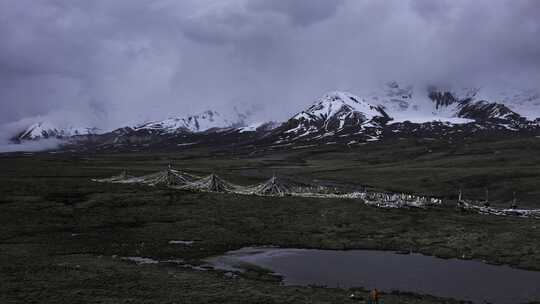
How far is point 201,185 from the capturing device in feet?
272

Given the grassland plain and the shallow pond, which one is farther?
the shallow pond

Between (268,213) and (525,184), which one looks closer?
(268,213)

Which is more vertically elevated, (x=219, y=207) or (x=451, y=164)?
(x=451, y=164)

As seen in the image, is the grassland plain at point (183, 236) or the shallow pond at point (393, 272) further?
the shallow pond at point (393, 272)

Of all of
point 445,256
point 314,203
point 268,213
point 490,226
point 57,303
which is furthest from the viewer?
point 314,203

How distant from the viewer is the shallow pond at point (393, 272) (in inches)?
1259

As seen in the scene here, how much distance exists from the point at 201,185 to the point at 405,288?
54.1 meters

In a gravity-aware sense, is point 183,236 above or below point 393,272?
above

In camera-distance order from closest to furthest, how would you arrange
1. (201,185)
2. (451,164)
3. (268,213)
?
(268,213) → (201,185) → (451,164)

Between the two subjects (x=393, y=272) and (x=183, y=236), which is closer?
(x=393, y=272)

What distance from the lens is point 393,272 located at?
120 ft

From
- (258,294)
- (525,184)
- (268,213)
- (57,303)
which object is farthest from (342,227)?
(525,184)

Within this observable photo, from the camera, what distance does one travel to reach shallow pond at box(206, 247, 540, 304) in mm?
31984

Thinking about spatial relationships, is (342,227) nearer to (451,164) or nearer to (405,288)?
(405,288)
